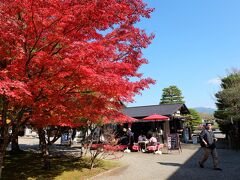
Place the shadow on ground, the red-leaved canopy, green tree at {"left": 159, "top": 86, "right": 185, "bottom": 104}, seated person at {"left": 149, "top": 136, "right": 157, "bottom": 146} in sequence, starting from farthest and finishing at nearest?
green tree at {"left": 159, "top": 86, "right": 185, "bottom": 104} → seated person at {"left": 149, "top": 136, "right": 157, "bottom": 146} → the shadow on ground → the red-leaved canopy

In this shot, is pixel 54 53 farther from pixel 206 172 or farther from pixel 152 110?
pixel 152 110

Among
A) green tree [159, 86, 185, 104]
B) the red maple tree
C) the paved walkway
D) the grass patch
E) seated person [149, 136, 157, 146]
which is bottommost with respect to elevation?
the paved walkway

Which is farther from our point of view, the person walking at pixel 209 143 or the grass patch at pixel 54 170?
the person walking at pixel 209 143

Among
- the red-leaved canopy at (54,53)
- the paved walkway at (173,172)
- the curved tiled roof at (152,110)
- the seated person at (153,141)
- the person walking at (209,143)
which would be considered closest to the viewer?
the red-leaved canopy at (54,53)

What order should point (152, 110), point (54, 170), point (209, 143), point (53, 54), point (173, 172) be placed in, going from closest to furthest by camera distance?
point (53, 54), point (173, 172), point (209, 143), point (54, 170), point (152, 110)

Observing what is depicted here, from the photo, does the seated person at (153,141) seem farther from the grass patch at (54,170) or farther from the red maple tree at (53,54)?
the red maple tree at (53,54)

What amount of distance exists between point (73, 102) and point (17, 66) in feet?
7.42

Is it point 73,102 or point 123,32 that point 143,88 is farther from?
point 73,102

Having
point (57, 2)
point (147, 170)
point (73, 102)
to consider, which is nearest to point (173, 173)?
point (147, 170)

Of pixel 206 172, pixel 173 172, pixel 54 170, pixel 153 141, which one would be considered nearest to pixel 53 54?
pixel 54 170

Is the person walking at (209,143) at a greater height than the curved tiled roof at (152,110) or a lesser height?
lesser

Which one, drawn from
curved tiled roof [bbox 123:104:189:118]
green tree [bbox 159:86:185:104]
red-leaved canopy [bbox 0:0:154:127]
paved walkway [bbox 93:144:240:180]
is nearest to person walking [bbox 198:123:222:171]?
paved walkway [bbox 93:144:240:180]

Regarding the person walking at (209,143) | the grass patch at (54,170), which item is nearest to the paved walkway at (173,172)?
the person walking at (209,143)

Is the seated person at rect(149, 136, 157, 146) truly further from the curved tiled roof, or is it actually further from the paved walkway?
the curved tiled roof
